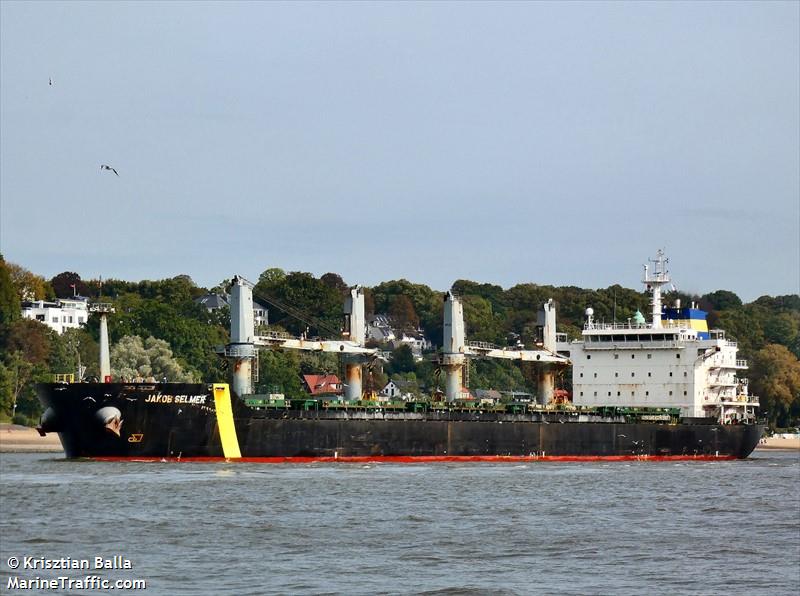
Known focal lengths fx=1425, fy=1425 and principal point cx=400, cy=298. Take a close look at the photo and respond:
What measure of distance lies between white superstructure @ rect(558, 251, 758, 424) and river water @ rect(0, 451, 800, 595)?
18151 mm

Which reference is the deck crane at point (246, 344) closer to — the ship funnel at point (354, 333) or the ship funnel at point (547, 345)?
the ship funnel at point (354, 333)

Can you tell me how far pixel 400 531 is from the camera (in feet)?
101

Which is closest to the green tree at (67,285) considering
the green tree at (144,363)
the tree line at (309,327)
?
the tree line at (309,327)

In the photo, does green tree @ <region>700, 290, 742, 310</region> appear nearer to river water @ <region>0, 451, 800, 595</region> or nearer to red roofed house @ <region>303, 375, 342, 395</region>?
red roofed house @ <region>303, 375, 342, 395</region>

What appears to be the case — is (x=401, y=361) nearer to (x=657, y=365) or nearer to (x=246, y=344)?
(x=657, y=365)

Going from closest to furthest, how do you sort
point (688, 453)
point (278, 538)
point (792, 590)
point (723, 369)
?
point (792, 590) → point (278, 538) → point (688, 453) → point (723, 369)

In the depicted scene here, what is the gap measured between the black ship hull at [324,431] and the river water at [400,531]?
298 centimetres

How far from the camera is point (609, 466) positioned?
57.3m

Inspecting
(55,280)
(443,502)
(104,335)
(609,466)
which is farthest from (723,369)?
(55,280)

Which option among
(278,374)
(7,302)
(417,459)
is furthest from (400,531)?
(7,302)

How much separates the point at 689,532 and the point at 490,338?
10062cm

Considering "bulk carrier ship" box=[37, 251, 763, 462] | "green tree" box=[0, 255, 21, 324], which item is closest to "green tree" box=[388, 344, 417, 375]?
A: "green tree" box=[0, 255, 21, 324]

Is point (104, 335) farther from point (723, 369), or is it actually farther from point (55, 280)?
point (55, 280)

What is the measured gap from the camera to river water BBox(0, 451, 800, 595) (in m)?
24.7
